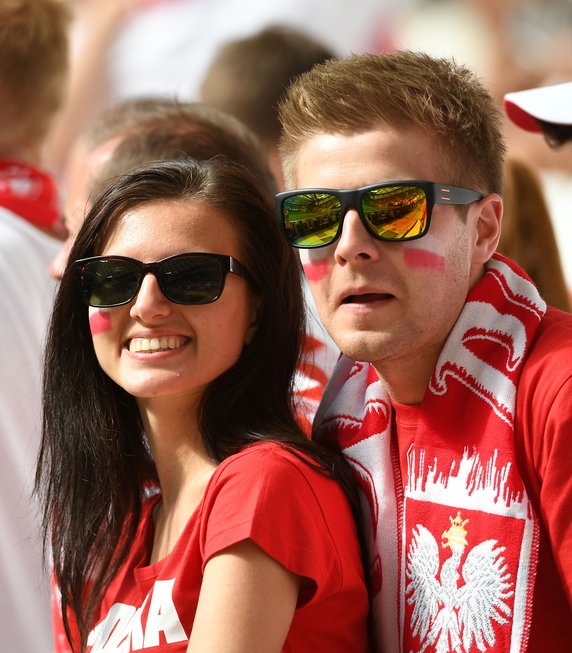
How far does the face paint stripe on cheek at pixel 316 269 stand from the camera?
1.94m

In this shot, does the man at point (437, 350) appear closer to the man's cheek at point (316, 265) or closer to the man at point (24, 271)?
the man's cheek at point (316, 265)

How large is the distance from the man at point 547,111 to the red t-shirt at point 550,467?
809 millimetres

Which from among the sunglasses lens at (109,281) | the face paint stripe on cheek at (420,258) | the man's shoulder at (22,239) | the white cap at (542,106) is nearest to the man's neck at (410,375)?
the face paint stripe on cheek at (420,258)

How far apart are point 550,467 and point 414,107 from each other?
0.66 m

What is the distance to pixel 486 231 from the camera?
200cm

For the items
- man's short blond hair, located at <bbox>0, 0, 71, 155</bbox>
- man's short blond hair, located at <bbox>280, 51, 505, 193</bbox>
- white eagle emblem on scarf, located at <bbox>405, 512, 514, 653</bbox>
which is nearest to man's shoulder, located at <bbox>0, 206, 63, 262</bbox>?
man's short blond hair, located at <bbox>0, 0, 71, 155</bbox>

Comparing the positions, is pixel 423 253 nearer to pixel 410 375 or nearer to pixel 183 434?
pixel 410 375

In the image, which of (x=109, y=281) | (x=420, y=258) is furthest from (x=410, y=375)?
(x=109, y=281)

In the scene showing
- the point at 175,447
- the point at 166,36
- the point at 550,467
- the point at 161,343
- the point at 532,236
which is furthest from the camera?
the point at 166,36

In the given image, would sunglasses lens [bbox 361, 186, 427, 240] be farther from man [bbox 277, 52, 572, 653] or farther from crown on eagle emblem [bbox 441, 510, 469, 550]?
crown on eagle emblem [bbox 441, 510, 469, 550]

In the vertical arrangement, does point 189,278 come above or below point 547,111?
below

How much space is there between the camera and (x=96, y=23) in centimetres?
658

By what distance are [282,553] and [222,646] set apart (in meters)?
0.17

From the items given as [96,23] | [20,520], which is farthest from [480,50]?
[20,520]
